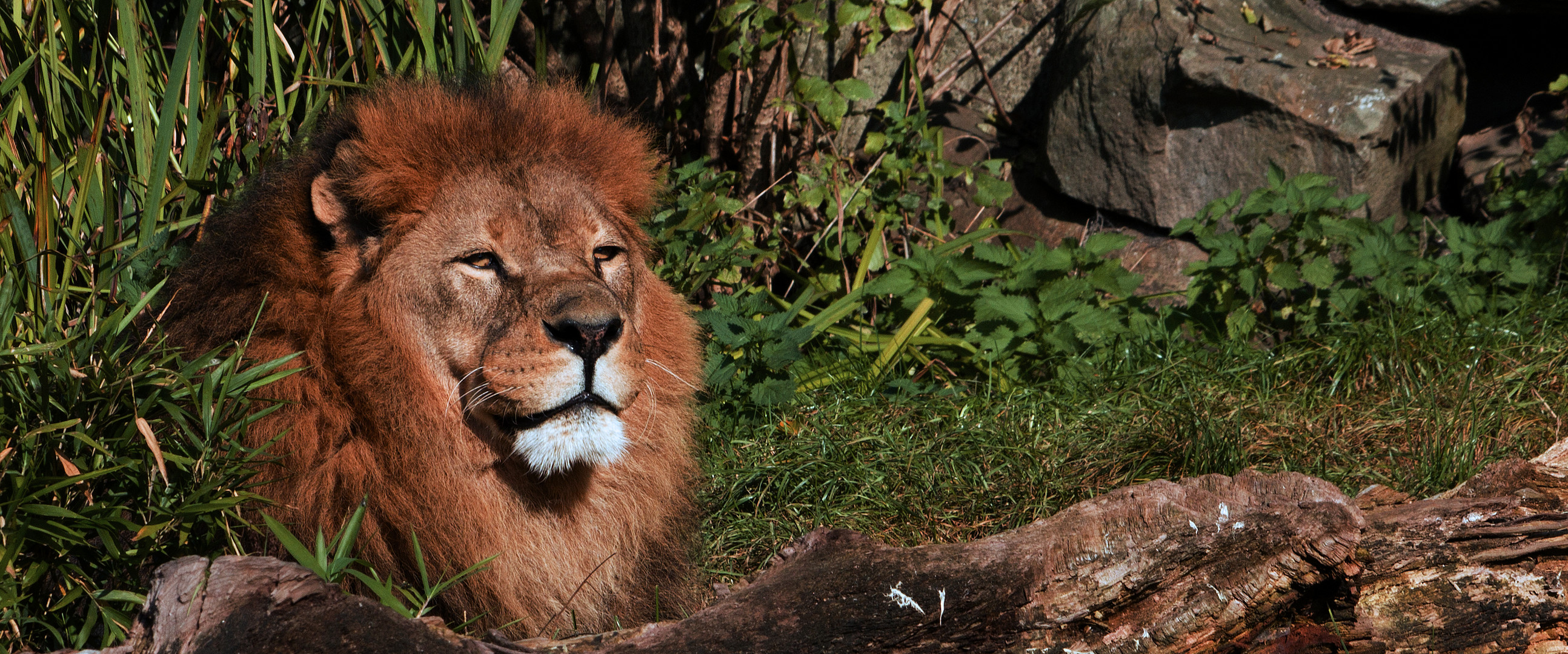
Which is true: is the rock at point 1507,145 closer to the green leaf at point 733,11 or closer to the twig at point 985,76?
the twig at point 985,76

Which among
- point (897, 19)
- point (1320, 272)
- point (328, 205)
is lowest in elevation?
point (1320, 272)

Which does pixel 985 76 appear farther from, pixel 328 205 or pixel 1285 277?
pixel 328 205

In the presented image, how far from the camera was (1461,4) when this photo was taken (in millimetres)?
5414

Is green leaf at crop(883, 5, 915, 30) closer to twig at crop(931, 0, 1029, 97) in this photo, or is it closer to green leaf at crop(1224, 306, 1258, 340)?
twig at crop(931, 0, 1029, 97)

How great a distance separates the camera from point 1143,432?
365 cm

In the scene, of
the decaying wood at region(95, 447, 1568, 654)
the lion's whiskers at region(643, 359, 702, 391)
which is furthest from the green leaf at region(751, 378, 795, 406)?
the decaying wood at region(95, 447, 1568, 654)

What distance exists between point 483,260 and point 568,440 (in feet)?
1.42

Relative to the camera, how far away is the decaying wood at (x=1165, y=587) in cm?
196

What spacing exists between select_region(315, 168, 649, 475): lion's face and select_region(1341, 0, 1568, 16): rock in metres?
4.54

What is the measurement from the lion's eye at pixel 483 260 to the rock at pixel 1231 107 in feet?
Answer: 11.6

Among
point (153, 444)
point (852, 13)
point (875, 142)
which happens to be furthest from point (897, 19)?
point (153, 444)

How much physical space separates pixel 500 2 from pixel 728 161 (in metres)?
1.61

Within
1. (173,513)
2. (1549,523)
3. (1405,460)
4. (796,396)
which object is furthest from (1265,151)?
(173,513)

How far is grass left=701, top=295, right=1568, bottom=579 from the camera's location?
3453 millimetres
